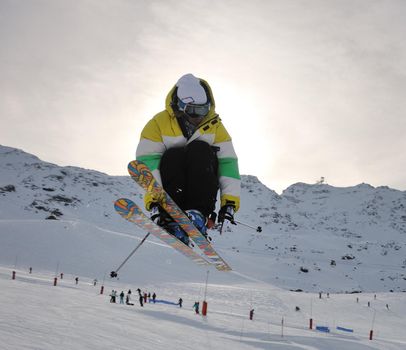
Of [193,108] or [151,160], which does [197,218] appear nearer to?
[151,160]

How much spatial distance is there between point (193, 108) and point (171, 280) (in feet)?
104

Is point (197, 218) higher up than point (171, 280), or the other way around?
point (197, 218)

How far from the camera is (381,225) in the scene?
383 ft

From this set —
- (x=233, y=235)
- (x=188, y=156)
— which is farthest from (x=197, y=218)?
(x=233, y=235)

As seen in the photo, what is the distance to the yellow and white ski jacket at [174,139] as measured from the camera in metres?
4.99

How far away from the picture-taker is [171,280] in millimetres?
34906

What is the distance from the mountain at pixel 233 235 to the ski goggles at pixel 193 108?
30.4 metres

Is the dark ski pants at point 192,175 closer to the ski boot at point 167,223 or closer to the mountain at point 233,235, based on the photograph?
the ski boot at point 167,223

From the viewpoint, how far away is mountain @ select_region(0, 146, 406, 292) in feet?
126

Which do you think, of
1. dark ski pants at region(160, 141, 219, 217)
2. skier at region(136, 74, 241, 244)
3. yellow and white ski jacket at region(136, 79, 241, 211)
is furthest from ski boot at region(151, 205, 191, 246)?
yellow and white ski jacket at region(136, 79, 241, 211)

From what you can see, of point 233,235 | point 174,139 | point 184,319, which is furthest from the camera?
point 233,235

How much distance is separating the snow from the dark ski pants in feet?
8.45

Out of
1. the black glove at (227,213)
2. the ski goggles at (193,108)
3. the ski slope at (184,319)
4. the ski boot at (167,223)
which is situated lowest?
the ski slope at (184,319)

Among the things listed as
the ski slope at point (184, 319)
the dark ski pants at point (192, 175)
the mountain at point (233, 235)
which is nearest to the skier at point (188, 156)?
the dark ski pants at point (192, 175)
